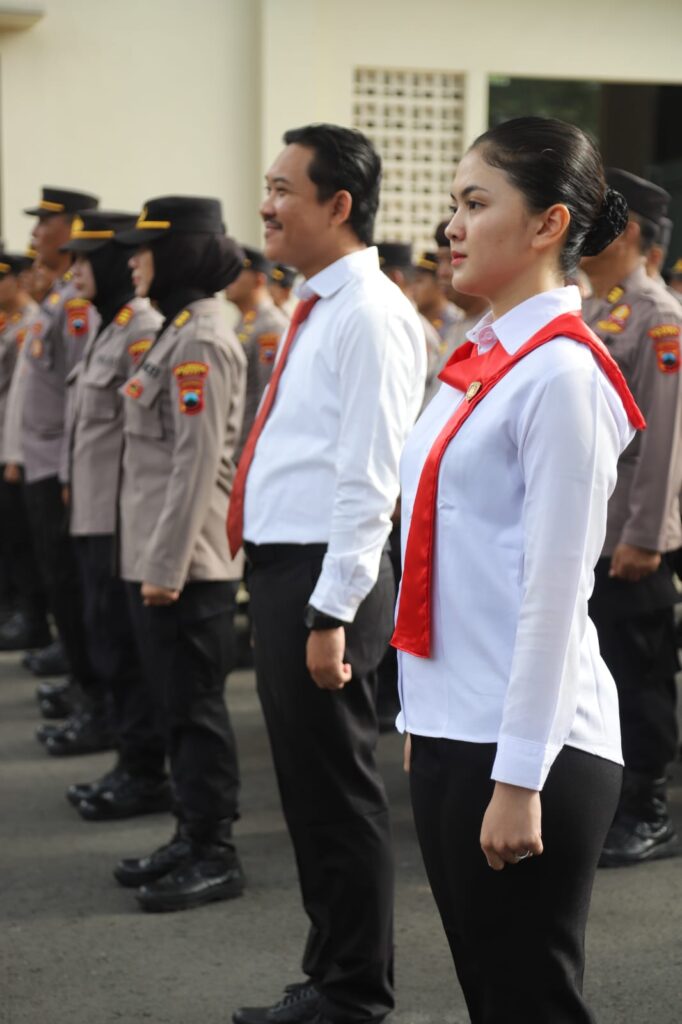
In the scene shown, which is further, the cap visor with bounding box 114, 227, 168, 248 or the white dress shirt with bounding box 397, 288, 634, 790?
the cap visor with bounding box 114, 227, 168, 248

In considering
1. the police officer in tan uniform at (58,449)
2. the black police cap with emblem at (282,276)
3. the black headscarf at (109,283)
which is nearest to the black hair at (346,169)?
the black headscarf at (109,283)

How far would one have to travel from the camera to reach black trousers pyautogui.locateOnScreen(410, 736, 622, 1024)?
181 cm

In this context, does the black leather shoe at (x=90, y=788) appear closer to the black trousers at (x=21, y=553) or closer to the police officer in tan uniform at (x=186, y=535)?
the police officer in tan uniform at (x=186, y=535)

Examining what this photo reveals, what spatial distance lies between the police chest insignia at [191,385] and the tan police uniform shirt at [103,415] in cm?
84

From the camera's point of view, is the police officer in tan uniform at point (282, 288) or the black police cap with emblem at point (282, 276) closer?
the black police cap with emblem at point (282, 276)

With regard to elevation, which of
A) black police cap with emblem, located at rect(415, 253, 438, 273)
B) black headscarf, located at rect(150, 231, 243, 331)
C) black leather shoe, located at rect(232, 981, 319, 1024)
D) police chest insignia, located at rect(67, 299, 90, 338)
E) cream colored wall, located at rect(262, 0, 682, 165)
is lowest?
black leather shoe, located at rect(232, 981, 319, 1024)

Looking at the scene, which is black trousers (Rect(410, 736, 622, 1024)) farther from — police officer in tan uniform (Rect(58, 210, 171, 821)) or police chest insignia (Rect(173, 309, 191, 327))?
police officer in tan uniform (Rect(58, 210, 171, 821))

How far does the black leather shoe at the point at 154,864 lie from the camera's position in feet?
12.4

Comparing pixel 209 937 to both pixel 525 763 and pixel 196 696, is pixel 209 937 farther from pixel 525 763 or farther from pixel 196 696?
pixel 525 763

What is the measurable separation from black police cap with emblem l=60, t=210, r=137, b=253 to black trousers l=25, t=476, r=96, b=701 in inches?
38.9

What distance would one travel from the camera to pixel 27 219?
32.4 ft

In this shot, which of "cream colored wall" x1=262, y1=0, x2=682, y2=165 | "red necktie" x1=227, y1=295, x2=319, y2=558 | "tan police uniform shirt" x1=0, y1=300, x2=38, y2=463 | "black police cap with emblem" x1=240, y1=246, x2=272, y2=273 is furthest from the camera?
"cream colored wall" x1=262, y1=0, x2=682, y2=165

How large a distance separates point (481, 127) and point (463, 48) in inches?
23.4

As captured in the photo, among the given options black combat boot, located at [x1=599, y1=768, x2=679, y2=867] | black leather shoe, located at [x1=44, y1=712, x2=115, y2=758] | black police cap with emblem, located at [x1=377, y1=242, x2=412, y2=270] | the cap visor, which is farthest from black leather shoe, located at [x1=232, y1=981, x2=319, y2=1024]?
black police cap with emblem, located at [x1=377, y1=242, x2=412, y2=270]
